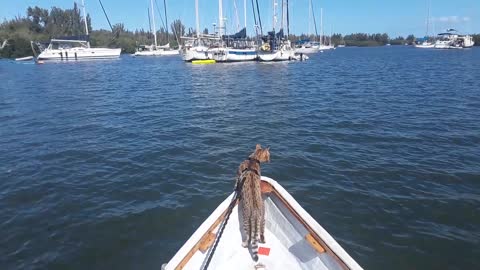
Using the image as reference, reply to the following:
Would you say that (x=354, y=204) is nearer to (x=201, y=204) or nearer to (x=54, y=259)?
(x=201, y=204)

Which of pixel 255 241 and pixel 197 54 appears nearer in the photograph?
pixel 255 241

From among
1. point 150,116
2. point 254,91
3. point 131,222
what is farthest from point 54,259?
point 254,91

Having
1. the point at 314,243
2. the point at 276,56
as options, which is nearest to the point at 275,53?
the point at 276,56

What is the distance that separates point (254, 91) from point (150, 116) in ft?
42.1

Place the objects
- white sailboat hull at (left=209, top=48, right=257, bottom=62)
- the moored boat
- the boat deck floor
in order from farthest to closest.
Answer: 1. white sailboat hull at (left=209, top=48, right=257, bottom=62)
2. the boat deck floor
3. the moored boat

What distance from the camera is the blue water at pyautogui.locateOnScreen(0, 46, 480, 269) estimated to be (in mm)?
7746

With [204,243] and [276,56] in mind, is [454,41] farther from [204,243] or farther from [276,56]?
[204,243]

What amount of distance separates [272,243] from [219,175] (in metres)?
5.48

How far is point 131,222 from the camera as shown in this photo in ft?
28.6

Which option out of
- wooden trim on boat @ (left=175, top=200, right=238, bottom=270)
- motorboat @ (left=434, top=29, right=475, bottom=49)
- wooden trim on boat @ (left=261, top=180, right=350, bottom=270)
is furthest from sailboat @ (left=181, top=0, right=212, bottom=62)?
motorboat @ (left=434, top=29, right=475, bottom=49)

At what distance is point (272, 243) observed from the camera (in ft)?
21.0

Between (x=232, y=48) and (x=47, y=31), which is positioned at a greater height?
(x=47, y=31)

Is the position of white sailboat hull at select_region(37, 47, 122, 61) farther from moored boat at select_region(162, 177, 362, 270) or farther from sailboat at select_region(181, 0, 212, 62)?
moored boat at select_region(162, 177, 362, 270)

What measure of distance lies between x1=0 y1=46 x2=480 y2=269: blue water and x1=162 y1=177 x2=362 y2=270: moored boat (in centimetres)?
200
